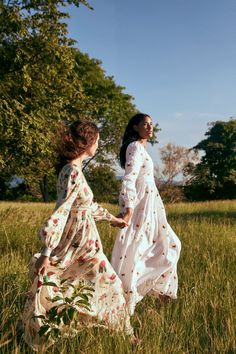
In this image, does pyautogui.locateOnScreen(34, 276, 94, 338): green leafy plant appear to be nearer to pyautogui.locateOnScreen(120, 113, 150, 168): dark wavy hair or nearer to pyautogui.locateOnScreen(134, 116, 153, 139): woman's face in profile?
pyautogui.locateOnScreen(120, 113, 150, 168): dark wavy hair

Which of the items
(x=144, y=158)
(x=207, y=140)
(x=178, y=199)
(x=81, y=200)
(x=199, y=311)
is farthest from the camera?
(x=207, y=140)

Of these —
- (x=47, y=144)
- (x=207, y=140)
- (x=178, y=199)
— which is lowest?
(x=178, y=199)

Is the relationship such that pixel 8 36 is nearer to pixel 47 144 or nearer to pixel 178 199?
pixel 47 144

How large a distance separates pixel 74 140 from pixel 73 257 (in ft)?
2.44

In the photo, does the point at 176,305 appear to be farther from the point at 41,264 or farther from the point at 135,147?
the point at 135,147

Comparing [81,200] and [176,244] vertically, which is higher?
[81,200]

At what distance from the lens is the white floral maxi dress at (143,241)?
373 cm

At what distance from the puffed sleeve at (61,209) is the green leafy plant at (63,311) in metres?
0.23

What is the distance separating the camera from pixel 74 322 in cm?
263

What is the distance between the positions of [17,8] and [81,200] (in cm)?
1086

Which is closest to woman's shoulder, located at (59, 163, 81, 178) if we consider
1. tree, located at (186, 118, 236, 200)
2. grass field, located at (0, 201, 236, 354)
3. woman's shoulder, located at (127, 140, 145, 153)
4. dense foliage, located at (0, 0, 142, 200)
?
grass field, located at (0, 201, 236, 354)

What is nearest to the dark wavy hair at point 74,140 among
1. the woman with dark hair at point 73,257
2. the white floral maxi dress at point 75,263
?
the woman with dark hair at point 73,257

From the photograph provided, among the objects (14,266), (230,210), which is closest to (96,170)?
(230,210)

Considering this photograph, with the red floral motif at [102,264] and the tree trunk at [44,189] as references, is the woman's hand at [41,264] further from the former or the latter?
the tree trunk at [44,189]
